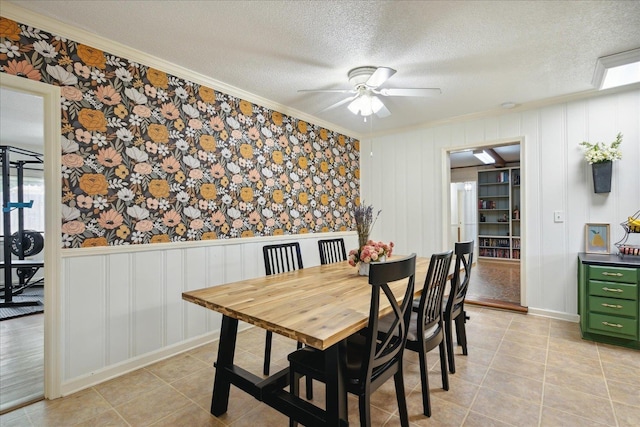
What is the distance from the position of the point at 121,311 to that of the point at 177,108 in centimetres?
173

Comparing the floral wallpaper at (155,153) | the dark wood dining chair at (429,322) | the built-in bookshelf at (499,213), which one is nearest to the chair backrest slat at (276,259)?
the floral wallpaper at (155,153)

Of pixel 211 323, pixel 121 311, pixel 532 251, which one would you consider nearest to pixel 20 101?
pixel 121 311

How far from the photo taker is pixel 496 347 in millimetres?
2719

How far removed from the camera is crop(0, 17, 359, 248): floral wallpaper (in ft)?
6.92

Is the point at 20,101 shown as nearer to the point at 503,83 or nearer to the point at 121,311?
the point at 121,311

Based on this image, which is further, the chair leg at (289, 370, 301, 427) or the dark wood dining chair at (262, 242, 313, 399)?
the dark wood dining chair at (262, 242, 313, 399)

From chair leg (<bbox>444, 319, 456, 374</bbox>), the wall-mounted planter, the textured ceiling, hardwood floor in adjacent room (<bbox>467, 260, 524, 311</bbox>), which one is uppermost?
the textured ceiling

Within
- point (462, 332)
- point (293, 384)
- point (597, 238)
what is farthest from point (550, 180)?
point (293, 384)

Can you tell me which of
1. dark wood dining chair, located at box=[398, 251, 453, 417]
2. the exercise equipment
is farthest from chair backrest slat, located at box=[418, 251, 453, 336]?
the exercise equipment

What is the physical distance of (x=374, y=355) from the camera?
55.7 inches

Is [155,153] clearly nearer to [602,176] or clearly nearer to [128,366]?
[128,366]

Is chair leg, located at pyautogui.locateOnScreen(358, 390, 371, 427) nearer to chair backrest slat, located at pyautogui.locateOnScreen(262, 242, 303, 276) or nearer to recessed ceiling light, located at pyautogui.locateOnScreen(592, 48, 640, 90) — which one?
chair backrest slat, located at pyautogui.locateOnScreen(262, 242, 303, 276)

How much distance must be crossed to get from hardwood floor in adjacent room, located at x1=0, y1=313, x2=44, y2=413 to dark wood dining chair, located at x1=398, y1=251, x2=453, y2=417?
97.3 inches

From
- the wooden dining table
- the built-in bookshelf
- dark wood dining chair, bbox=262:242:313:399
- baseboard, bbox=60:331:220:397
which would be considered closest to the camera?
the wooden dining table
